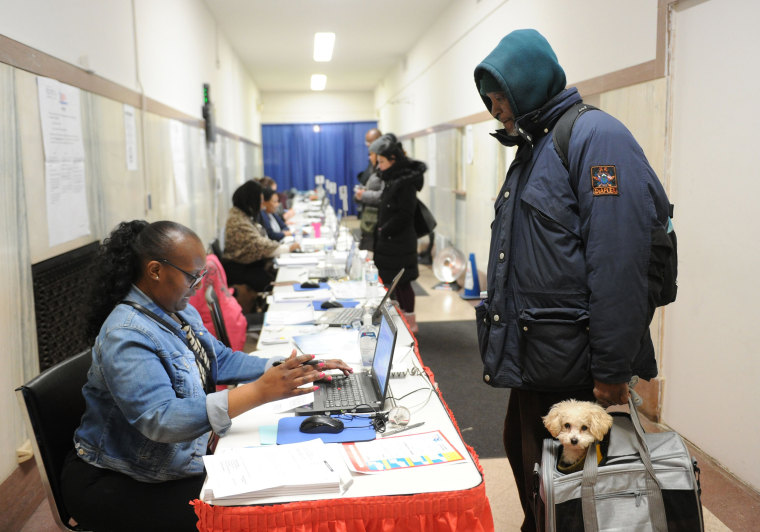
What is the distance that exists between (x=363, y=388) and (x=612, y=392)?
749 mm

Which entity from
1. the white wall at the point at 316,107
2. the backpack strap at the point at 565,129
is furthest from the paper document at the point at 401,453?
the white wall at the point at 316,107

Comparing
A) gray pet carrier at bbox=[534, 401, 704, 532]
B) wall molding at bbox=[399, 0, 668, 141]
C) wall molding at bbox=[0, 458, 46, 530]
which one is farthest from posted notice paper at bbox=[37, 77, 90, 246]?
wall molding at bbox=[399, 0, 668, 141]

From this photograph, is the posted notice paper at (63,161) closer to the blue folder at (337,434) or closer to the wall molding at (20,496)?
the wall molding at (20,496)

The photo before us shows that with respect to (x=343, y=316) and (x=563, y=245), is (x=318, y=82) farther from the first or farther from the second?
(x=563, y=245)

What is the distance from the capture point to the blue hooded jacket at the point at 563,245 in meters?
1.51

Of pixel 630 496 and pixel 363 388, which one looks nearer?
pixel 630 496

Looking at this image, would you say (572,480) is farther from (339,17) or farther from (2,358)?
(339,17)

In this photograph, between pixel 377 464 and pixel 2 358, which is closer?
pixel 377 464

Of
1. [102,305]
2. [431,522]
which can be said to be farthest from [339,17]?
[431,522]

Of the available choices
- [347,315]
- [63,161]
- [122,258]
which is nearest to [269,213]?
[63,161]

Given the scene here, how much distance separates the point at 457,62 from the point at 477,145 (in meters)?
1.27

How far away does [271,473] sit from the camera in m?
1.42

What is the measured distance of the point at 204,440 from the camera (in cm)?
178

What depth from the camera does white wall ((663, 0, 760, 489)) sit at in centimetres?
249
